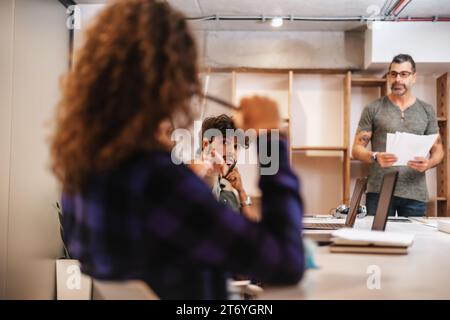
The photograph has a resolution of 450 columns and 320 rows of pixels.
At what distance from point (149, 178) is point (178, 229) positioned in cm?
8

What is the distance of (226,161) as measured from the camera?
1612 millimetres

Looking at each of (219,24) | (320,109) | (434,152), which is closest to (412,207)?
(434,152)

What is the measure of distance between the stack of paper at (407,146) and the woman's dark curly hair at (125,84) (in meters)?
1.67

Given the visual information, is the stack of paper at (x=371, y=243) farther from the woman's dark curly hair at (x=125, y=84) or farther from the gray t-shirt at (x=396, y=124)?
the gray t-shirt at (x=396, y=124)

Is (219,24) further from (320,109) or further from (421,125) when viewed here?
(421,125)

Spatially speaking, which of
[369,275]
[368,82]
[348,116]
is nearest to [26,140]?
[369,275]

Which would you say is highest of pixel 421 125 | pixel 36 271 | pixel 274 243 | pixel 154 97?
pixel 421 125

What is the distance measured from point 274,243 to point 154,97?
273 millimetres

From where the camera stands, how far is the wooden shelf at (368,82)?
3537mm

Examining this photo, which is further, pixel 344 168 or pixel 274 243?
pixel 344 168

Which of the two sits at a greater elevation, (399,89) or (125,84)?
(399,89)

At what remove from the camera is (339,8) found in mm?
3293

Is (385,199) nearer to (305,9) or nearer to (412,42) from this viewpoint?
(305,9)

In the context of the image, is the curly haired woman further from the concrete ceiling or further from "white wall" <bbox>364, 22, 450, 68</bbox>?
"white wall" <bbox>364, 22, 450, 68</bbox>
